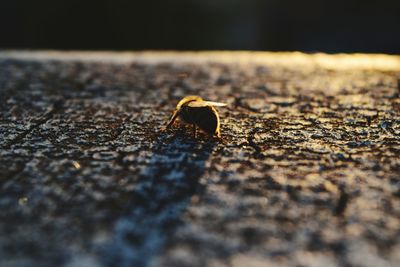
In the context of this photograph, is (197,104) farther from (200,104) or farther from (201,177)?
(201,177)

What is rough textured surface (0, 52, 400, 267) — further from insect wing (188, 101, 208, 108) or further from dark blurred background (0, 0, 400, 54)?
dark blurred background (0, 0, 400, 54)

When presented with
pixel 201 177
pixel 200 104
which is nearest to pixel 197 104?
pixel 200 104

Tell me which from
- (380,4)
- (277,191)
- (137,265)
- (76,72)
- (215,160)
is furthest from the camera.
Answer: (380,4)

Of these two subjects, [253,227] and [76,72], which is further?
[76,72]

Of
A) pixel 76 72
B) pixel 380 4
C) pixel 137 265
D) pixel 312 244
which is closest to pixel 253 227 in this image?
pixel 312 244

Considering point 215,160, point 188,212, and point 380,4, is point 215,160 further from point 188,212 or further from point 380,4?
point 380,4

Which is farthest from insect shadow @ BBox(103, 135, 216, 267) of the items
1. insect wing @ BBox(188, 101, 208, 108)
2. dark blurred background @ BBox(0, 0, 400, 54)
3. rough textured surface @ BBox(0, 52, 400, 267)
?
dark blurred background @ BBox(0, 0, 400, 54)
